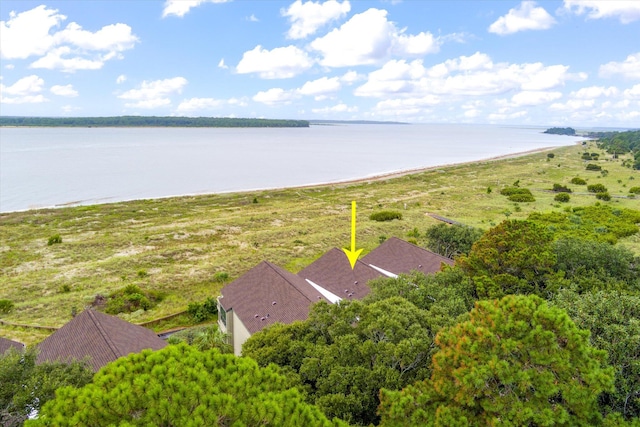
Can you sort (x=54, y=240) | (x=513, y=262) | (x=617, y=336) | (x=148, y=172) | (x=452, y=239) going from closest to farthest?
(x=617, y=336) < (x=513, y=262) < (x=452, y=239) < (x=54, y=240) < (x=148, y=172)

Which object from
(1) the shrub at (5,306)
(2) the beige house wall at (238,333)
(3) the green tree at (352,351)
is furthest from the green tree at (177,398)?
(1) the shrub at (5,306)

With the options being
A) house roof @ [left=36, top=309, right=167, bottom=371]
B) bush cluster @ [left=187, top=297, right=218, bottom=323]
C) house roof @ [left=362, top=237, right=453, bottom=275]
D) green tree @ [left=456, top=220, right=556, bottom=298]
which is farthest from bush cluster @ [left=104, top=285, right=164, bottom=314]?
green tree @ [left=456, top=220, right=556, bottom=298]

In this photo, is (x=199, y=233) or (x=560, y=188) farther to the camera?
(x=560, y=188)

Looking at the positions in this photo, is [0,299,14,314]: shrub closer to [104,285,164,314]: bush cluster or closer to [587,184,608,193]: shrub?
[104,285,164,314]: bush cluster

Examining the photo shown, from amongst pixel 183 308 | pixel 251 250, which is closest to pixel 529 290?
pixel 183 308

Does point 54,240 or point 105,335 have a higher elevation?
point 105,335

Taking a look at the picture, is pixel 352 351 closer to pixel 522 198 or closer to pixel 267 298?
pixel 267 298

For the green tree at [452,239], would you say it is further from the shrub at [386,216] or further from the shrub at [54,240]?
the shrub at [54,240]

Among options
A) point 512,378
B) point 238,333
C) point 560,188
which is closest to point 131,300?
point 238,333
